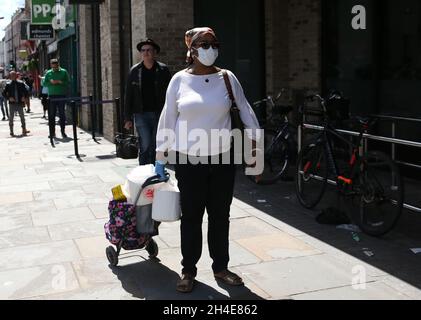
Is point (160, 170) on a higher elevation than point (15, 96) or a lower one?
lower

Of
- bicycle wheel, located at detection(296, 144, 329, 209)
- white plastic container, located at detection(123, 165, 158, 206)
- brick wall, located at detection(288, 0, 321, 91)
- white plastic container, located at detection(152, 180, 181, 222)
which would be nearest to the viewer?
white plastic container, located at detection(152, 180, 181, 222)

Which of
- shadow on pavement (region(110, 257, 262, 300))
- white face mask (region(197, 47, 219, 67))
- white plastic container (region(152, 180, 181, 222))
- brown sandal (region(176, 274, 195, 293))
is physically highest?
white face mask (region(197, 47, 219, 67))

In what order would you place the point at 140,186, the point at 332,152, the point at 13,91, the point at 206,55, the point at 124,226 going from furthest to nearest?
1. the point at 13,91
2. the point at 332,152
3. the point at 124,226
4. the point at 140,186
5. the point at 206,55

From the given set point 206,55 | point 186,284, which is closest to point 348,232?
point 186,284

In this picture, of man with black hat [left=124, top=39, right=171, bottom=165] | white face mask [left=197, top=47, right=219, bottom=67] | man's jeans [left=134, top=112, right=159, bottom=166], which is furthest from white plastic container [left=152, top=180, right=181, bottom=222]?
man's jeans [left=134, top=112, right=159, bottom=166]

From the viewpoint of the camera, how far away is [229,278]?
4449 millimetres

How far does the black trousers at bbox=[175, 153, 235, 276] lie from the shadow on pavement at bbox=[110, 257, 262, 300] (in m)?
0.19

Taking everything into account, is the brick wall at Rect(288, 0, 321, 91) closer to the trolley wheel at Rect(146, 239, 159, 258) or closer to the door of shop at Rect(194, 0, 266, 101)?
the door of shop at Rect(194, 0, 266, 101)

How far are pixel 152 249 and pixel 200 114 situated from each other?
5.03 ft

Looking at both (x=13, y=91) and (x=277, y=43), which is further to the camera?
(x=13, y=91)

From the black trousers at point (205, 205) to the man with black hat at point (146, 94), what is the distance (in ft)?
10.3

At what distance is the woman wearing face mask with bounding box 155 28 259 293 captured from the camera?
4184 millimetres

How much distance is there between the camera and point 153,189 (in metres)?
4.69

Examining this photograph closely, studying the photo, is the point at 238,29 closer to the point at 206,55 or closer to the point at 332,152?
the point at 332,152
